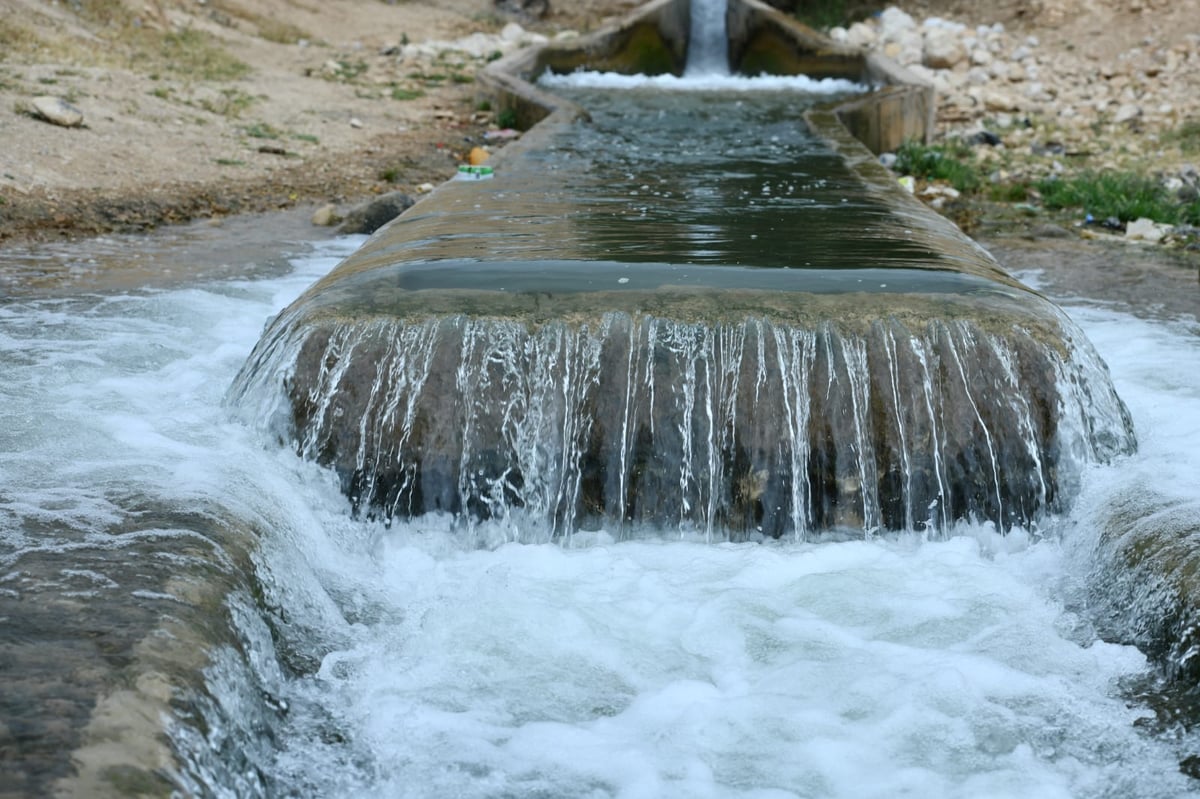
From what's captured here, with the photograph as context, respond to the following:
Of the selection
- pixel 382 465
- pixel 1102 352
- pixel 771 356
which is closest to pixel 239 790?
pixel 382 465

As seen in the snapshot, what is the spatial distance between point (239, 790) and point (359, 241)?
6468 mm

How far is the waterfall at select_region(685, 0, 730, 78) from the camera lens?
16.5 m

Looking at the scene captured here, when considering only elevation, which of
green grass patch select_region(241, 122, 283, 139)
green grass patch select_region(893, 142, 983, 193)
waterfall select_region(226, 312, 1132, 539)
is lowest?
waterfall select_region(226, 312, 1132, 539)

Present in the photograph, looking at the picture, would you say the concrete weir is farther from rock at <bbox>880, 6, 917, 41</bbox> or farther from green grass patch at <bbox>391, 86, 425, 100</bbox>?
rock at <bbox>880, 6, 917, 41</bbox>

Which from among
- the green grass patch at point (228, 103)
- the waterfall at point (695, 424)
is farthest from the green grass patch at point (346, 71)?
the waterfall at point (695, 424)

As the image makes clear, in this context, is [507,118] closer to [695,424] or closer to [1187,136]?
[1187,136]

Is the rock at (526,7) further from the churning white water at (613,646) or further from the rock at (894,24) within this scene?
the churning white water at (613,646)

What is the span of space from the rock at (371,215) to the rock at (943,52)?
884 cm

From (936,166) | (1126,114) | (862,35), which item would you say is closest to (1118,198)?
(936,166)

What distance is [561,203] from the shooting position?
7227 mm

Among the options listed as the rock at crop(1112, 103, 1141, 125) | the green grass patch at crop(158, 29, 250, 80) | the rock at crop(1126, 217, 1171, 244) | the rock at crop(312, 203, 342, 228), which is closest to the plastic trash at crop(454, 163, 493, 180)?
the rock at crop(312, 203, 342, 228)

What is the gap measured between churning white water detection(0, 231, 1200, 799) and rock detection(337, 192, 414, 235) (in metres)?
3.93

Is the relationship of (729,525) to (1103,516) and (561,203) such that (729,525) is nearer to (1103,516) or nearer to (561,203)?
(1103,516)

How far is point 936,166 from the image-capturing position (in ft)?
36.4
